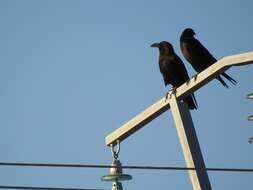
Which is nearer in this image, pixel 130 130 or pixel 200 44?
pixel 130 130

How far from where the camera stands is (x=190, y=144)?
5180 mm

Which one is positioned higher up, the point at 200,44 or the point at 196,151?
the point at 200,44

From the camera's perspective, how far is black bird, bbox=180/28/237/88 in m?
9.37

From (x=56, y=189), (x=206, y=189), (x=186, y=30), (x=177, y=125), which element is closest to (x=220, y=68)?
(x=177, y=125)

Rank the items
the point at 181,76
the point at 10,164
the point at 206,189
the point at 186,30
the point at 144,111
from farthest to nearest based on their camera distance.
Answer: the point at 186,30 → the point at 181,76 → the point at 144,111 → the point at 206,189 → the point at 10,164

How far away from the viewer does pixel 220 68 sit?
197 inches

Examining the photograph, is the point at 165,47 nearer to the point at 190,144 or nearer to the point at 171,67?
the point at 171,67

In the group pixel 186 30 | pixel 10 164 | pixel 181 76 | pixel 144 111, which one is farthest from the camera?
pixel 186 30

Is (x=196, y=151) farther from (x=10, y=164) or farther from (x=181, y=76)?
(x=181, y=76)

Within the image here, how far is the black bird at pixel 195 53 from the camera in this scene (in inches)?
369

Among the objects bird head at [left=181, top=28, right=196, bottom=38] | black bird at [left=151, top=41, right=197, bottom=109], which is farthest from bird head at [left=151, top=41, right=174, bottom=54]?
bird head at [left=181, top=28, right=196, bottom=38]

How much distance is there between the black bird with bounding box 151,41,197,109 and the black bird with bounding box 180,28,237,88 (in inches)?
6.8

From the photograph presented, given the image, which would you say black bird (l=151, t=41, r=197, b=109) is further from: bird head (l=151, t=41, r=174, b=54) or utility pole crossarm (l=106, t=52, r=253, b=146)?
utility pole crossarm (l=106, t=52, r=253, b=146)

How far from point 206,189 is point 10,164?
5.35 ft
